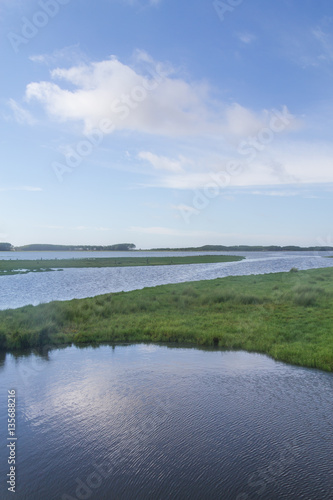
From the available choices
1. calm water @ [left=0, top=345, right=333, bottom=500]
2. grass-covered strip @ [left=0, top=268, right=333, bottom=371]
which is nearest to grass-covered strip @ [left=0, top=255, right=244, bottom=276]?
grass-covered strip @ [left=0, top=268, right=333, bottom=371]

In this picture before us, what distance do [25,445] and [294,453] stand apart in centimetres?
673

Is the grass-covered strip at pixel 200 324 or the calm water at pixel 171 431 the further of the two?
the grass-covered strip at pixel 200 324

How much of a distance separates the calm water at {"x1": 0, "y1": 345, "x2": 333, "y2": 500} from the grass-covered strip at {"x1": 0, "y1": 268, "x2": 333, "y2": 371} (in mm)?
2411

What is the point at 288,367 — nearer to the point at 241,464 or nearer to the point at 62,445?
the point at 241,464

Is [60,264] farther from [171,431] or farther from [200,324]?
[171,431]

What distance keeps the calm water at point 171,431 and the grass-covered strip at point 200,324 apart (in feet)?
7.91

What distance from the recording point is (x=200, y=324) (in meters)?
21.7

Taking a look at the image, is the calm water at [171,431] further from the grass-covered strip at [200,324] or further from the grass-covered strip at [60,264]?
the grass-covered strip at [60,264]

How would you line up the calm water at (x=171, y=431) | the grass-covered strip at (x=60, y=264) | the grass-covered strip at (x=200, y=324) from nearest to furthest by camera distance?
1. the calm water at (x=171, y=431)
2. the grass-covered strip at (x=200, y=324)
3. the grass-covered strip at (x=60, y=264)

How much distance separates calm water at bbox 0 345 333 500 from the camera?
25.0 feet

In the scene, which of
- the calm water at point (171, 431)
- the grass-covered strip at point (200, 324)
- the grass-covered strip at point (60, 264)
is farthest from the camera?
the grass-covered strip at point (60, 264)

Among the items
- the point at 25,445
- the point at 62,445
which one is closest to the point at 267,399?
the point at 62,445

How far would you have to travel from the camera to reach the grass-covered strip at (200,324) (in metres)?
17.3

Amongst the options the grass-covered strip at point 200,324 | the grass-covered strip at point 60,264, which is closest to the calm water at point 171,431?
the grass-covered strip at point 200,324
